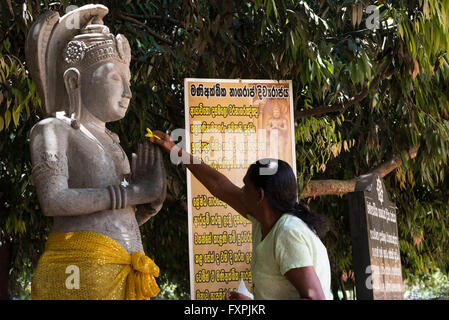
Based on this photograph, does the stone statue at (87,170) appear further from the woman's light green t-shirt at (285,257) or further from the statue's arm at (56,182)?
the woman's light green t-shirt at (285,257)

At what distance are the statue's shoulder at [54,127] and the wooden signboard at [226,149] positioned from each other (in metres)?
2.28

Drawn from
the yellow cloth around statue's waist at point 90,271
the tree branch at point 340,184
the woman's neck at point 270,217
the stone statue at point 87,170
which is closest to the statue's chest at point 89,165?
the stone statue at point 87,170

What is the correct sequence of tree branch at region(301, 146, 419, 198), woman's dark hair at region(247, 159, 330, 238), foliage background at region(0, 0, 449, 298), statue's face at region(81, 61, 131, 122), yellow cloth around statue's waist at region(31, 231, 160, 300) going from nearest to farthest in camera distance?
woman's dark hair at region(247, 159, 330, 238) → yellow cloth around statue's waist at region(31, 231, 160, 300) → statue's face at region(81, 61, 131, 122) → foliage background at region(0, 0, 449, 298) → tree branch at region(301, 146, 419, 198)

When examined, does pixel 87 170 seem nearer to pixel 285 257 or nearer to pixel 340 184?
pixel 285 257

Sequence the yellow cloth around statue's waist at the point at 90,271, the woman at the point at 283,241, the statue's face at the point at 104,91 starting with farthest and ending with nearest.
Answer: the statue's face at the point at 104,91 < the yellow cloth around statue's waist at the point at 90,271 < the woman at the point at 283,241

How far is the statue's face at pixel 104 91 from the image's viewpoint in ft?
13.3

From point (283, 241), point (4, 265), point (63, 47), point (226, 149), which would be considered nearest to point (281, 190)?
point (283, 241)

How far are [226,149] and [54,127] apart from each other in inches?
101

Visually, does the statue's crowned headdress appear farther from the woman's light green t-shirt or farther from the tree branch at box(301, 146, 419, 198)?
the tree branch at box(301, 146, 419, 198)

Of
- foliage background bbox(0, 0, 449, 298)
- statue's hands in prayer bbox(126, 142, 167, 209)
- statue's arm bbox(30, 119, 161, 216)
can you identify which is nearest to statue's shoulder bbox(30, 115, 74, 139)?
statue's arm bbox(30, 119, 161, 216)

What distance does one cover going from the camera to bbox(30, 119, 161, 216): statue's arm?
3.65m

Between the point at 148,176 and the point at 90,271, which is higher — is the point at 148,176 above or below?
above

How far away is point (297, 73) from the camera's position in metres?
6.46

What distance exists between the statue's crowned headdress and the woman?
1304mm
